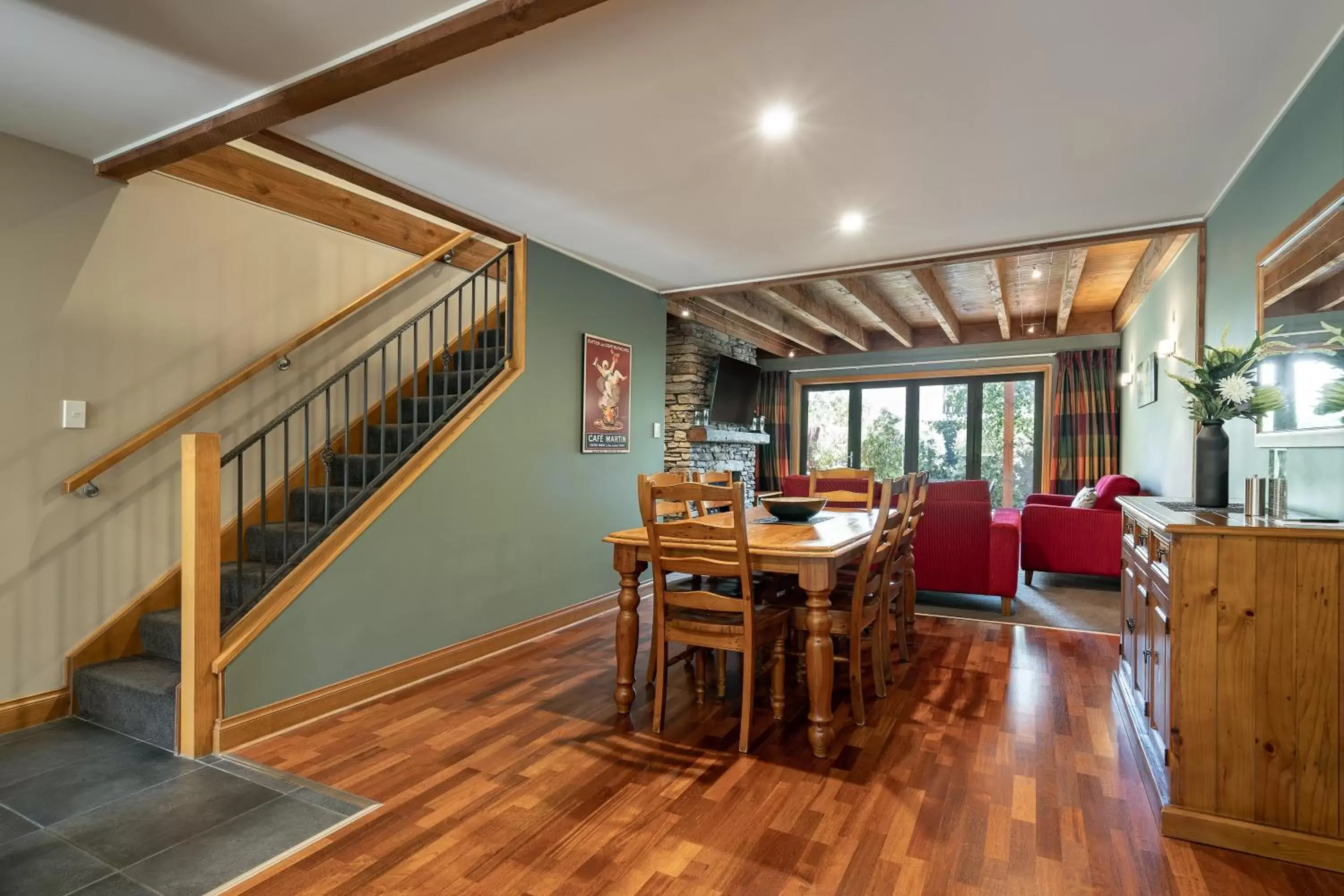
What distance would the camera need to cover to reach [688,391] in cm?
746

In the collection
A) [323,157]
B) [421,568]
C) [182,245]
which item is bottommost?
[421,568]

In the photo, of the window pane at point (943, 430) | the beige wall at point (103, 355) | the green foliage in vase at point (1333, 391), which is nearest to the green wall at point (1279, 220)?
the green foliage in vase at point (1333, 391)

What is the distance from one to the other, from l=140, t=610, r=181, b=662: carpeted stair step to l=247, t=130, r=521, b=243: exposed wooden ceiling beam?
2.03 meters

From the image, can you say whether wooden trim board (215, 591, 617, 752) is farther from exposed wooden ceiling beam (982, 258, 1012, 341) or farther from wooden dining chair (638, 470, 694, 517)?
exposed wooden ceiling beam (982, 258, 1012, 341)

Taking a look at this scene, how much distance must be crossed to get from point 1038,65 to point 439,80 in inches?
80.4

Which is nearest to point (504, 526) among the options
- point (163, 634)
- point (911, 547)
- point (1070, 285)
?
point (163, 634)

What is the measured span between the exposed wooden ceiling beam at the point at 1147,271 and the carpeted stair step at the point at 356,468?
4.52m

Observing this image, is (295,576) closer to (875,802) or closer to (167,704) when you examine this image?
(167,704)

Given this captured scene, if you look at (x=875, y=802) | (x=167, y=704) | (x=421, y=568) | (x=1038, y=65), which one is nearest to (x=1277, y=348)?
(x=1038, y=65)

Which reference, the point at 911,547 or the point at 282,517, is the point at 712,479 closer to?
the point at 911,547

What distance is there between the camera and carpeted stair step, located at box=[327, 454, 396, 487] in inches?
149

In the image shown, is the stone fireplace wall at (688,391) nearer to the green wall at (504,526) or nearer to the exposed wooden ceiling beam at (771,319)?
the exposed wooden ceiling beam at (771,319)

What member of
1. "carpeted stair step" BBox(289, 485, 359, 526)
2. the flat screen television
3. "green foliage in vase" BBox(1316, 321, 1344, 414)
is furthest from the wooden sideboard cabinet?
the flat screen television

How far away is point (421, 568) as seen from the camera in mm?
3443
